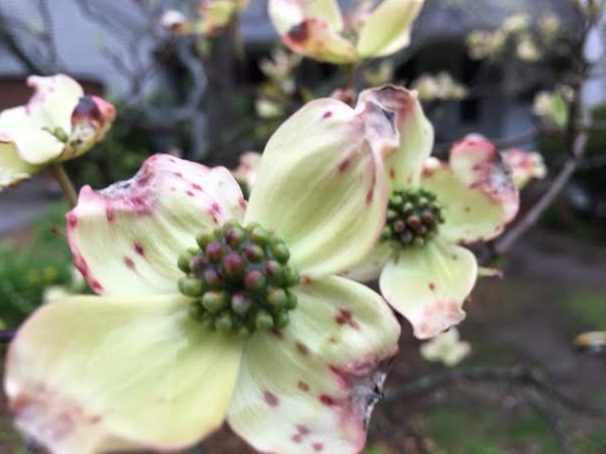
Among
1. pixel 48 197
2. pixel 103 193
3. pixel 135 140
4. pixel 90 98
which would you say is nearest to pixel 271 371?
pixel 103 193

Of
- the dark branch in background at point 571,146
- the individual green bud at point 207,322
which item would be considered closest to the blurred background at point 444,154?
the dark branch in background at point 571,146

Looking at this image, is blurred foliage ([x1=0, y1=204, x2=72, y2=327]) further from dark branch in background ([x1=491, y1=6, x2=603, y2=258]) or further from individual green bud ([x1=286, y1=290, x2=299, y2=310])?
individual green bud ([x1=286, y1=290, x2=299, y2=310])

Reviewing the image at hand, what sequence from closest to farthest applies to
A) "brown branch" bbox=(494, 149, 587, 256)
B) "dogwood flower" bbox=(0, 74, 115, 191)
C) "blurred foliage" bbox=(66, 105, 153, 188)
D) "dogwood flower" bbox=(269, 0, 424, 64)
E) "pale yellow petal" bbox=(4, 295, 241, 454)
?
"pale yellow petal" bbox=(4, 295, 241, 454) → "dogwood flower" bbox=(0, 74, 115, 191) → "dogwood flower" bbox=(269, 0, 424, 64) → "brown branch" bbox=(494, 149, 587, 256) → "blurred foliage" bbox=(66, 105, 153, 188)

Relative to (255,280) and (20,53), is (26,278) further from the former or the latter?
(255,280)

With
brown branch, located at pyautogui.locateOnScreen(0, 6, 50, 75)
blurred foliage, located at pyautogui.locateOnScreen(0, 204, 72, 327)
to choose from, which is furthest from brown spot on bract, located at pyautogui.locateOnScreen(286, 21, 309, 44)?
blurred foliage, located at pyautogui.locateOnScreen(0, 204, 72, 327)

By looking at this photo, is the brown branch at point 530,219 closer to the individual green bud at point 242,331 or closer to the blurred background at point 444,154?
the blurred background at point 444,154

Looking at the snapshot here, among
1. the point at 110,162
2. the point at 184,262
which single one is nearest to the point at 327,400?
the point at 184,262
